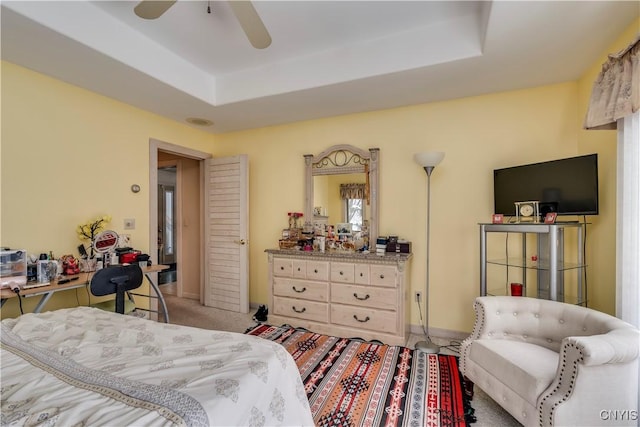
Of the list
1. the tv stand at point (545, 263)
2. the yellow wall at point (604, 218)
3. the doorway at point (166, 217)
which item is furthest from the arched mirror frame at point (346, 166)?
the doorway at point (166, 217)

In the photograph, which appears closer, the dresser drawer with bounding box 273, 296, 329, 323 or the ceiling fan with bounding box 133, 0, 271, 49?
the ceiling fan with bounding box 133, 0, 271, 49

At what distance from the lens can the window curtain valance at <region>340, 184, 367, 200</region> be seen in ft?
10.6

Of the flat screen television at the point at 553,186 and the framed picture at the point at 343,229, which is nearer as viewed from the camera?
the flat screen television at the point at 553,186

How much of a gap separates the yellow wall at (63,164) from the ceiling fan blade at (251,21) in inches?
78.2

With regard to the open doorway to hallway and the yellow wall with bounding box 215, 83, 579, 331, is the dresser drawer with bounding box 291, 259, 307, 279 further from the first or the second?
the open doorway to hallway

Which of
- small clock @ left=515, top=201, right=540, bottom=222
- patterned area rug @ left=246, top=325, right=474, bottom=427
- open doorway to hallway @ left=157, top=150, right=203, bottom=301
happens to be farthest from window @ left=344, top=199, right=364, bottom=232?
open doorway to hallway @ left=157, top=150, right=203, bottom=301

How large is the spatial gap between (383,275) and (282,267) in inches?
44.4

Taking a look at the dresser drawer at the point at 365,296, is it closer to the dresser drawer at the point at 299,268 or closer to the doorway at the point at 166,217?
the dresser drawer at the point at 299,268

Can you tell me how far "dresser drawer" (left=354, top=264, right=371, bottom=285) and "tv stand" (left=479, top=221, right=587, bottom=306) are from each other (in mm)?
991

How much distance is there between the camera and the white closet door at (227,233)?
12.0 ft

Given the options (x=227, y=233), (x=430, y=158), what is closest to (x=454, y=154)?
(x=430, y=158)

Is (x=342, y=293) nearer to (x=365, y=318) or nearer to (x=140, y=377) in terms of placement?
(x=365, y=318)

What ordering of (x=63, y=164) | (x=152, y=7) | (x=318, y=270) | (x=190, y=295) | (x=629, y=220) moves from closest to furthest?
(x=152, y=7), (x=629, y=220), (x=63, y=164), (x=318, y=270), (x=190, y=295)

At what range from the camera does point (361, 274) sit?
9.21ft
